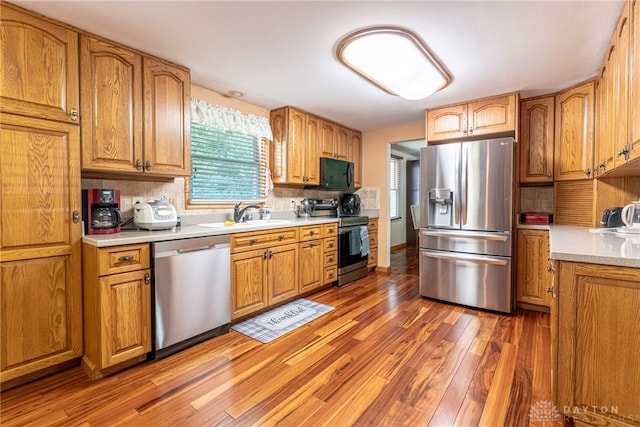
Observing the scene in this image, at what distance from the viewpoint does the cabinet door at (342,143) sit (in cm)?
412

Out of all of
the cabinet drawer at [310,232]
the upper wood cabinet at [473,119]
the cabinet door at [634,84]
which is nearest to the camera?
the cabinet door at [634,84]

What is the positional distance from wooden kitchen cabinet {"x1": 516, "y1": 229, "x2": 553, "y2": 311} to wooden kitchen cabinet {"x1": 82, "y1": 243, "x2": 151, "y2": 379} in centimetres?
334

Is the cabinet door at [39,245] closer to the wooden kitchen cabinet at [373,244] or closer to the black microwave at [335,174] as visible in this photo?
the black microwave at [335,174]

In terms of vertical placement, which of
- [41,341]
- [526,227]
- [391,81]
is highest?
[391,81]

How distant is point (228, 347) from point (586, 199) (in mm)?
3514

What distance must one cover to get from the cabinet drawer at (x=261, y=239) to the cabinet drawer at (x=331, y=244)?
54cm

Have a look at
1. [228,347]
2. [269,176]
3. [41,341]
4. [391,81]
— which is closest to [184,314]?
[228,347]

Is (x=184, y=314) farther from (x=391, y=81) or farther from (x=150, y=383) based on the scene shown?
(x=391, y=81)

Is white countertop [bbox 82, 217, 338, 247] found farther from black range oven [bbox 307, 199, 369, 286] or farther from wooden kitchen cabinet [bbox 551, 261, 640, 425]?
wooden kitchen cabinet [bbox 551, 261, 640, 425]

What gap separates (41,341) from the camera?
1.75 metres

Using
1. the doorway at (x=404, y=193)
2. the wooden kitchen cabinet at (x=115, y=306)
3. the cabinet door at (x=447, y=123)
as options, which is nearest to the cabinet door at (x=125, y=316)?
the wooden kitchen cabinet at (x=115, y=306)

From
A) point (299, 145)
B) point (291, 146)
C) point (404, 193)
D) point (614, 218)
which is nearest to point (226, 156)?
point (291, 146)

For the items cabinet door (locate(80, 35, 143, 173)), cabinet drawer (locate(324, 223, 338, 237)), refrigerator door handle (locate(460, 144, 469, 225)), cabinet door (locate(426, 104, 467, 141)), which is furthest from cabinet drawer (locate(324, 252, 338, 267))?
cabinet door (locate(80, 35, 143, 173))

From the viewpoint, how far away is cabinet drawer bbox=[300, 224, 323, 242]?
3185mm
